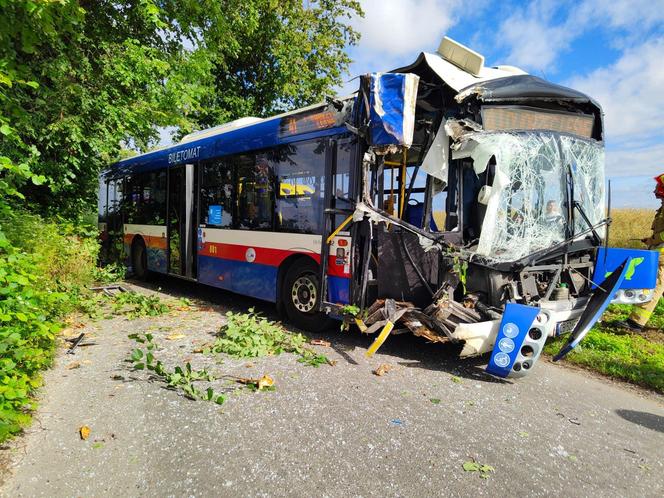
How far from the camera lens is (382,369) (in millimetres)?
4746

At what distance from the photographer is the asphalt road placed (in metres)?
2.80

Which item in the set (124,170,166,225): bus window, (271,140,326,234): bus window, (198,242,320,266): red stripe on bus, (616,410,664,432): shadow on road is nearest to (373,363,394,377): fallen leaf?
(198,242,320,266): red stripe on bus

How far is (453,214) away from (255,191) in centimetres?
331

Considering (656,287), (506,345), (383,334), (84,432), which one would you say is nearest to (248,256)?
(383,334)

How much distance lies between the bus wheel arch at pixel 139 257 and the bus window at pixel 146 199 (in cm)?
47

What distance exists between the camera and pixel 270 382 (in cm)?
427

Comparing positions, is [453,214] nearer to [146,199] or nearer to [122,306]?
[122,306]

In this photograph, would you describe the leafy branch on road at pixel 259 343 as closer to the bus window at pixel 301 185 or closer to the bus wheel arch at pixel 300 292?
the bus wheel arch at pixel 300 292

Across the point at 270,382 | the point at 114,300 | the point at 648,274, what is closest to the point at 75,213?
the point at 114,300

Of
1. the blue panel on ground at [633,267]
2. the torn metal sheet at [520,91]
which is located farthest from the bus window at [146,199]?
the blue panel on ground at [633,267]

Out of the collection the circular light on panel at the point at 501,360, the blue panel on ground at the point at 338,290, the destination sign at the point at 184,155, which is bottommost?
the circular light on panel at the point at 501,360

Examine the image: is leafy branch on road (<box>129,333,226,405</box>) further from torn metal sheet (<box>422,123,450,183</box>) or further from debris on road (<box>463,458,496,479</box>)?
torn metal sheet (<box>422,123,450,183</box>)

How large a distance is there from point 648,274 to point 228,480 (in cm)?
539

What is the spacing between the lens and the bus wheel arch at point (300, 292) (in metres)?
6.05
